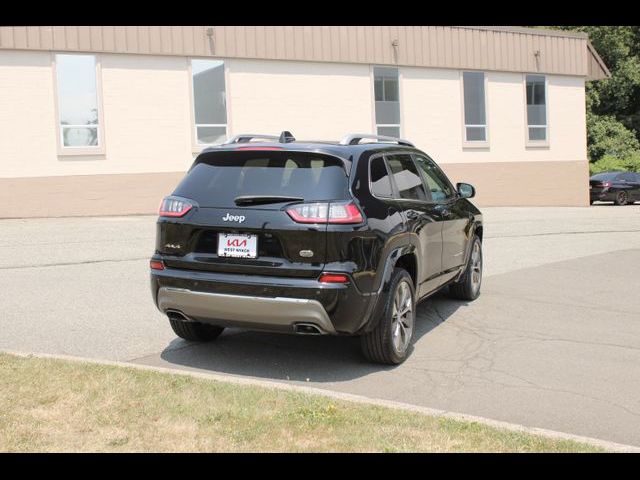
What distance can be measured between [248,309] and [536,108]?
25.5 metres

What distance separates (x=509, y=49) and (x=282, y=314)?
24.5 metres

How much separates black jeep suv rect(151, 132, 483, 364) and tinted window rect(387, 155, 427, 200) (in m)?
0.18

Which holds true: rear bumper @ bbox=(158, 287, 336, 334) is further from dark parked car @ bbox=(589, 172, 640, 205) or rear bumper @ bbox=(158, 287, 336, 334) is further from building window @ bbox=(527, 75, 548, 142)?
dark parked car @ bbox=(589, 172, 640, 205)

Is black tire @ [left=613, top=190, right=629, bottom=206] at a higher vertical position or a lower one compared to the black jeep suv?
lower

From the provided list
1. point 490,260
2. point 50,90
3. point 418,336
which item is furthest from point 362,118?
point 418,336

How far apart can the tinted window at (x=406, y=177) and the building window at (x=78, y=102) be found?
14.8m

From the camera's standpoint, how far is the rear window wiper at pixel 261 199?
18.6ft

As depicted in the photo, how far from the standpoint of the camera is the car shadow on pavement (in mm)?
6008

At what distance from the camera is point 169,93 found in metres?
21.3

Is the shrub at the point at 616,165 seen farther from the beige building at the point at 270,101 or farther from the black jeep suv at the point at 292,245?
the black jeep suv at the point at 292,245

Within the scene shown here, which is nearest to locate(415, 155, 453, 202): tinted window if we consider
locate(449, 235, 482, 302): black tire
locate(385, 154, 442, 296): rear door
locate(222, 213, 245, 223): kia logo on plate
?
locate(385, 154, 442, 296): rear door

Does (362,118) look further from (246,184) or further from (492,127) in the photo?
(246,184)

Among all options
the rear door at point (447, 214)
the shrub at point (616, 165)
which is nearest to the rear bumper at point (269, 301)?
the rear door at point (447, 214)

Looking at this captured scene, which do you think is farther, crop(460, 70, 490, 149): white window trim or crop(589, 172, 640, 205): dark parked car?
crop(589, 172, 640, 205): dark parked car
